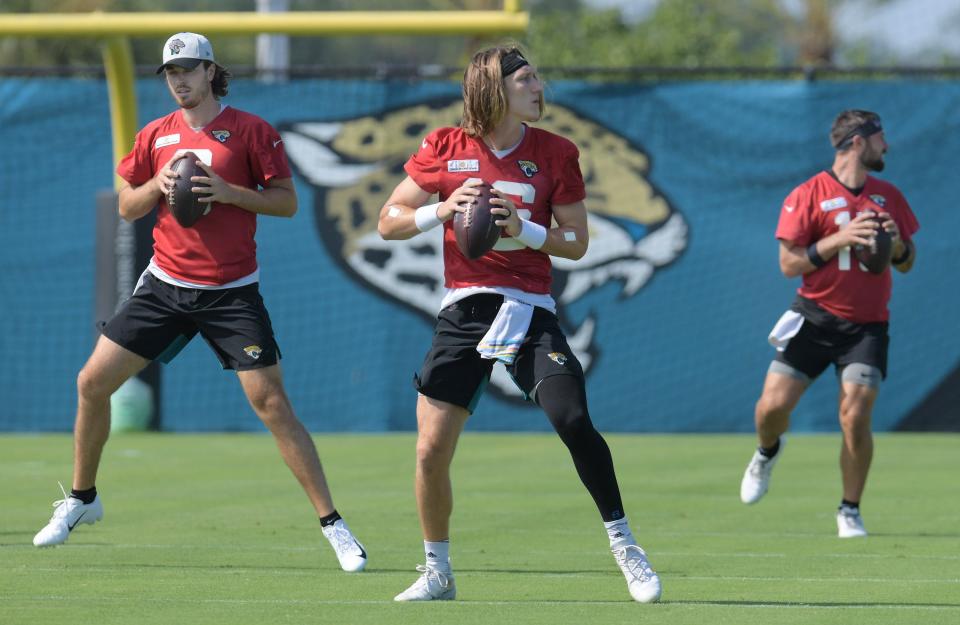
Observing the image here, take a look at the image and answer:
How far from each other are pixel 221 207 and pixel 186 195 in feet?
1.05

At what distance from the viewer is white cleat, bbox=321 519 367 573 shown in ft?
24.9

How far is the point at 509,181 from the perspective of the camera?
266 inches

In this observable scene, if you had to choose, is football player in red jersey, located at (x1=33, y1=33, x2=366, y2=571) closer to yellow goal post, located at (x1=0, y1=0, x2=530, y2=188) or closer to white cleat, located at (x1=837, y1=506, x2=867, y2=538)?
white cleat, located at (x1=837, y1=506, x2=867, y2=538)

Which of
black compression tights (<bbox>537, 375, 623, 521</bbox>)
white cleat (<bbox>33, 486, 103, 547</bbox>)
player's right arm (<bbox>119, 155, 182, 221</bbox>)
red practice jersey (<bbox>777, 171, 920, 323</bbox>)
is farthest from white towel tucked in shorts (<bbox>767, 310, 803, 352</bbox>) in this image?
white cleat (<bbox>33, 486, 103, 547</bbox>)

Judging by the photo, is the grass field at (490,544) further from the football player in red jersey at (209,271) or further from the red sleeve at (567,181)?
the red sleeve at (567,181)

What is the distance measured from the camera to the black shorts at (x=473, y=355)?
668 centimetres

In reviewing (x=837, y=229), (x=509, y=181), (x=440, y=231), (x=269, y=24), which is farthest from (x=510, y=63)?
(x=440, y=231)

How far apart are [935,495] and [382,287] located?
714 centimetres

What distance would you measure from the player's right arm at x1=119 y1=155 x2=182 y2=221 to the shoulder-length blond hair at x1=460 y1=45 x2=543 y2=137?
5.29ft

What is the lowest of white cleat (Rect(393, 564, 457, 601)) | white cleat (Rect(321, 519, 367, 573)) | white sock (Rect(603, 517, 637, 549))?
white cleat (Rect(321, 519, 367, 573))

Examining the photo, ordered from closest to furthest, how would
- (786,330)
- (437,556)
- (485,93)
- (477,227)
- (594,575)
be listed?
(477,227) < (485,93) < (437,556) < (594,575) < (786,330)

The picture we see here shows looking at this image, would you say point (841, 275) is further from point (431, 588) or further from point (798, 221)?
point (431, 588)

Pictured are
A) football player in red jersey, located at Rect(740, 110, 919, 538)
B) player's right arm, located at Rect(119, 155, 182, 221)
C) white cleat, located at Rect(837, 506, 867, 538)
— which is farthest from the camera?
football player in red jersey, located at Rect(740, 110, 919, 538)

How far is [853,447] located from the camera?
30.7 feet
